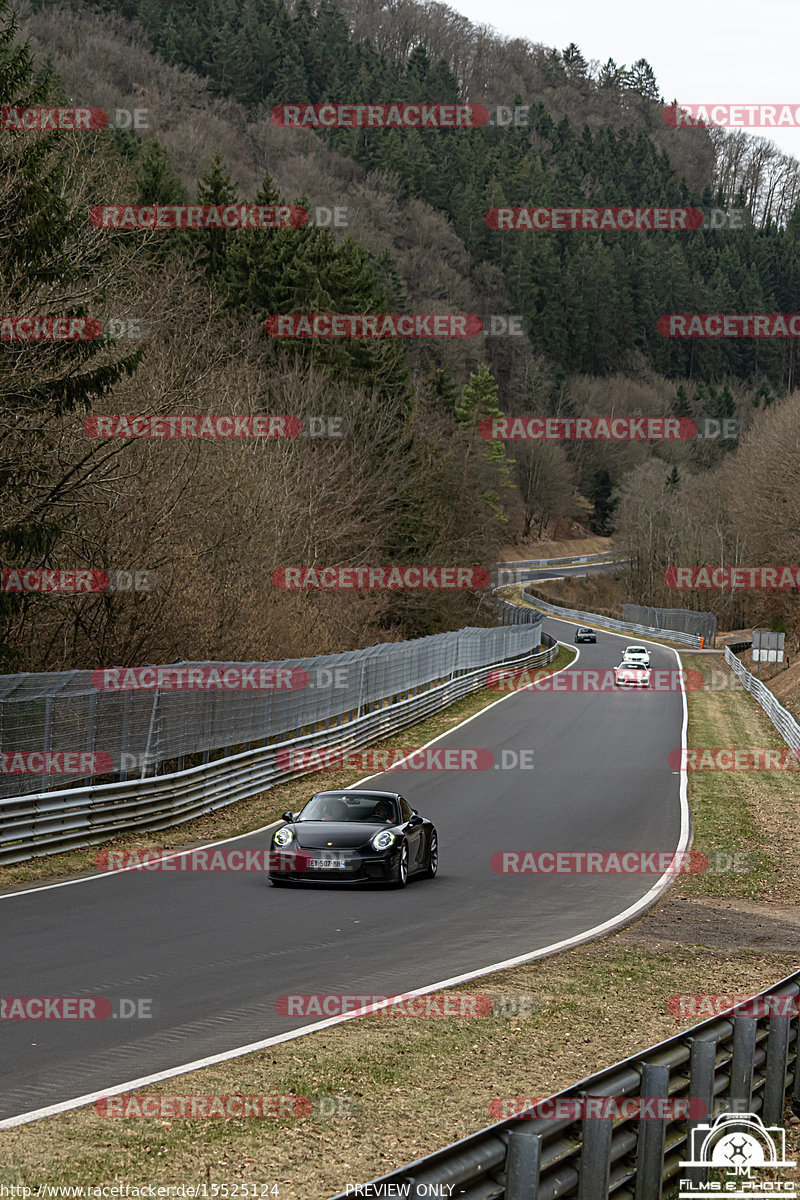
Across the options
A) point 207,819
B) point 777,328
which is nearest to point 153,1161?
point 207,819

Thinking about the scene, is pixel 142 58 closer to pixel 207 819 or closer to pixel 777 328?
pixel 777 328

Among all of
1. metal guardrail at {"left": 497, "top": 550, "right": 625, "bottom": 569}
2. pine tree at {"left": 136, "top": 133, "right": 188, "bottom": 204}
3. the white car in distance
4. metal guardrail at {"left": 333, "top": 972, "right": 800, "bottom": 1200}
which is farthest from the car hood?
metal guardrail at {"left": 497, "top": 550, "right": 625, "bottom": 569}

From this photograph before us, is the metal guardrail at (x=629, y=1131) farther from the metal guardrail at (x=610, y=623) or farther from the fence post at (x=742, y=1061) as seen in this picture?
the metal guardrail at (x=610, y=623)

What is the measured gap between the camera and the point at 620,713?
44688 millimetres

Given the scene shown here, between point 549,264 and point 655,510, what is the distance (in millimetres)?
56892

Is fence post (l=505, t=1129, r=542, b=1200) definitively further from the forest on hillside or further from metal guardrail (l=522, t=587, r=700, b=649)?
metal guardrail (l=522, t=587, r=700, b=649)

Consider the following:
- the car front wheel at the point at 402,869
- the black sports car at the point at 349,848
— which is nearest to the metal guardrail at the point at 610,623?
the black sports car at the point at 349,848

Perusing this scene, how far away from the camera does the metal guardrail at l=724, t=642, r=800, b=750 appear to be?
37031 millimetres

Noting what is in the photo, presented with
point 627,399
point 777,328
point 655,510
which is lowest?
point 655,510

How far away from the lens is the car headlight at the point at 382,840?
55.6 feet

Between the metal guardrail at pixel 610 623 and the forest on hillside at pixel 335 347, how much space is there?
7282 mm

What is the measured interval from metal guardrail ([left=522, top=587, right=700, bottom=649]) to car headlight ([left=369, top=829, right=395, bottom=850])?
6999 centimetres

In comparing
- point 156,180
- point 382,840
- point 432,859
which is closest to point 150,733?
point 432,859

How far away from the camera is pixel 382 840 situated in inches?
669
